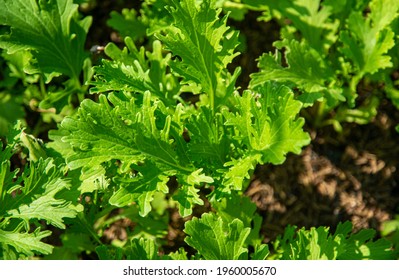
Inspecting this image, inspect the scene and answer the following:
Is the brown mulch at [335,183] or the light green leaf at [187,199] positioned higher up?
the light green leaf at [187,199]

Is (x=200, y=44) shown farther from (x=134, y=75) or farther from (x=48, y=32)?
(x=48, y=32)

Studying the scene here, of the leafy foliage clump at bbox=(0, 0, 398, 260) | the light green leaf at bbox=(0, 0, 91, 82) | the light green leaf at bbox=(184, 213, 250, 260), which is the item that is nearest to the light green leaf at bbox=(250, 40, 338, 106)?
the leafy foliage clump at bbox=(0, 0, 398, 260)

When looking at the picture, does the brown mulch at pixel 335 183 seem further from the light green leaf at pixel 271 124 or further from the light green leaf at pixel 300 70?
the light green leaf at pixel 271 124

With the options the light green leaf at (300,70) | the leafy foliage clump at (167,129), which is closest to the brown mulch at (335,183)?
the leafy foliage clump at (167,129)

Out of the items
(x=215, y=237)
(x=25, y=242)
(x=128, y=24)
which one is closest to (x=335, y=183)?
(x=215, y=237)

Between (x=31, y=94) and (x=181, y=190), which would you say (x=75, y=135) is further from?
(x=31, y=94)

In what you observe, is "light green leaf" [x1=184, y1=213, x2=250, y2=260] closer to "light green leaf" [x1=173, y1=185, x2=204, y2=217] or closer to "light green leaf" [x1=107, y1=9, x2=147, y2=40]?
"light green leaf" [x1=173, y1=185, x2=204, y2=217]

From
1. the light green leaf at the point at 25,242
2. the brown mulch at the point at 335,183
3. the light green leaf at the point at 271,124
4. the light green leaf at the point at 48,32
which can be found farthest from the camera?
the brown mulch at the point at 335,183

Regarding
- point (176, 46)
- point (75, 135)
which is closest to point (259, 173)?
point (176, 46)
